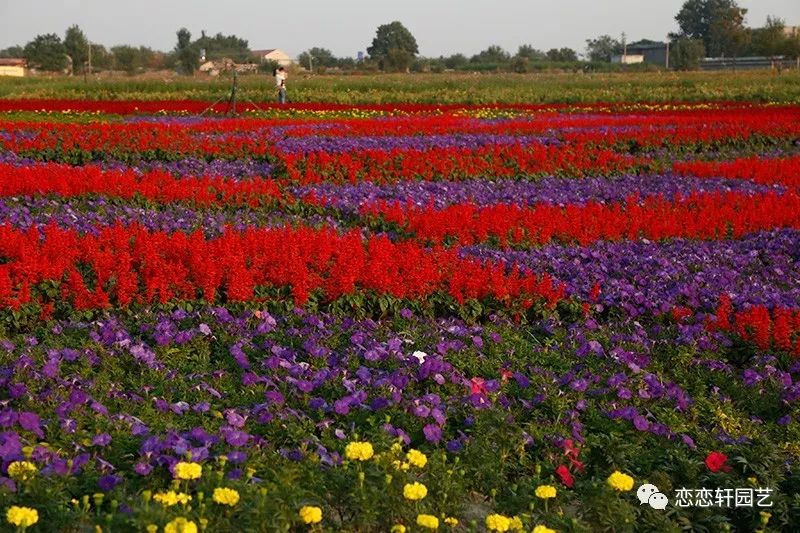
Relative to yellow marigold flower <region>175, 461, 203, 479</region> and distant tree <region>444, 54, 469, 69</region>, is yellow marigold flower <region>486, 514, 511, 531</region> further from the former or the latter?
distant tree <region>444, 54, 469, 69</region>

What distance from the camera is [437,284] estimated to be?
727 centimetres

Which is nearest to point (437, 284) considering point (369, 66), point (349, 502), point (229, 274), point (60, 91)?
point (229, 274)

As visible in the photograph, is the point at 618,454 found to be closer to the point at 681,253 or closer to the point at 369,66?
the point at 681,253

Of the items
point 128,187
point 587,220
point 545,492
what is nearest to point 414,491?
point 545,492

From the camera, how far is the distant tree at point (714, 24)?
10471 centimetres

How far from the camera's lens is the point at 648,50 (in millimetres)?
132875

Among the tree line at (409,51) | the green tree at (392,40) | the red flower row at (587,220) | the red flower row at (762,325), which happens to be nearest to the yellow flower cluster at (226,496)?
the red flower row at (762,325)

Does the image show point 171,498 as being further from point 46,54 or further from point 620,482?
point 46,54

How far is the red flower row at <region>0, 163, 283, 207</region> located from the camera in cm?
1133

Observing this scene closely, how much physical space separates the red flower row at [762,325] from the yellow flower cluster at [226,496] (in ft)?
14.3

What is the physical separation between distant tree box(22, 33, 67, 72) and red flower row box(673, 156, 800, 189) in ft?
242

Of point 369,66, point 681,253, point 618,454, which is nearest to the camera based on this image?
point 618,454

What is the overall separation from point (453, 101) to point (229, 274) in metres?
32.3

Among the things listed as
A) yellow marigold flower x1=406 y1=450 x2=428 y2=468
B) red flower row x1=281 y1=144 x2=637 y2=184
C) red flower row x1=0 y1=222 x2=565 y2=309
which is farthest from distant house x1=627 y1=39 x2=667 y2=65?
yellow marigold flower x1=406 y1=450 x2=428 y2=468
